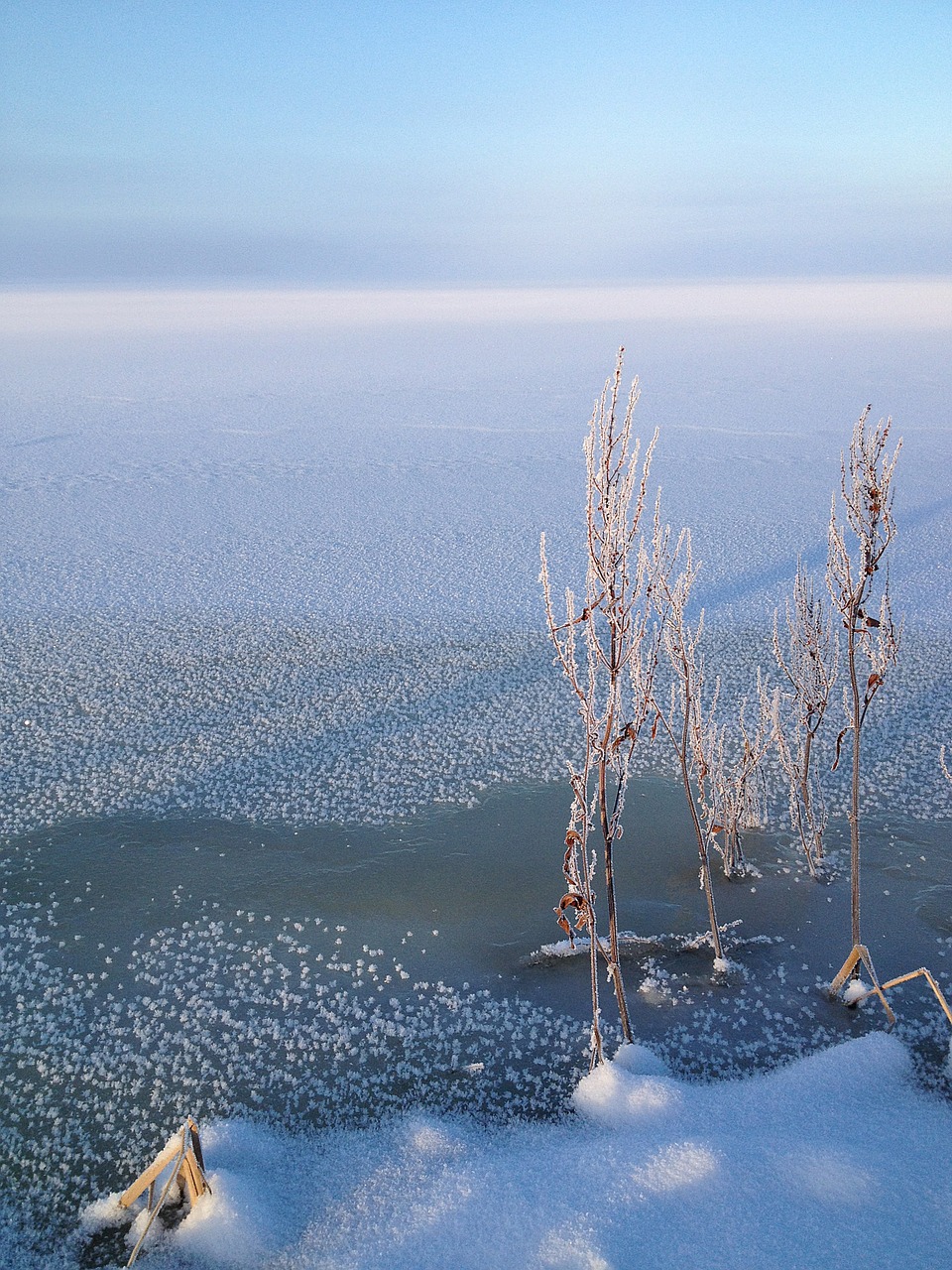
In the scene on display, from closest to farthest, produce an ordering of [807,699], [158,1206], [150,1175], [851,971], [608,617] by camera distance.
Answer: [158,1206] → [150,1175] → [608,617] → [851,971] → [807,699]

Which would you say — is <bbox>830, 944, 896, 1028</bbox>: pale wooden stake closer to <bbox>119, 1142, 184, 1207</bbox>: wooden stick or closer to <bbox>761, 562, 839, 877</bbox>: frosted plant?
<bbox>761, 562, 839, 877</bbox>: frosted plant

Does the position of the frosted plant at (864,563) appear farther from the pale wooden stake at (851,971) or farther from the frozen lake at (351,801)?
the frozen lake at (351,801)

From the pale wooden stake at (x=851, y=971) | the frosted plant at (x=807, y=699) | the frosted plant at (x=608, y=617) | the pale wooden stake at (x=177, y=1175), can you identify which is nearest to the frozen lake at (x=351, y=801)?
the pale wooden stake at (x=851, y=971)

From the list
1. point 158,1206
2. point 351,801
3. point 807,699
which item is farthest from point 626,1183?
point 351,801

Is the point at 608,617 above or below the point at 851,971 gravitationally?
above

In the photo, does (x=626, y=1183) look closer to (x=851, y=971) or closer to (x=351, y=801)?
(x=851, y=971)

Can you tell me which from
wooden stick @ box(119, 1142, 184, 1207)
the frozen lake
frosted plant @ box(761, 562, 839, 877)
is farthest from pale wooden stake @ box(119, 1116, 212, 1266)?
frosted plant @ box(761, 562, 839, 877)

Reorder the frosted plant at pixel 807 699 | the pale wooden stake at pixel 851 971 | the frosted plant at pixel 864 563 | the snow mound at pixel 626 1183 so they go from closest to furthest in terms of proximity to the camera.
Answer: the snow mound at pixel 626 1183
the frosted plant at pixel 864 563
the pale wooden stake at pixel 851 971
the frosted plant at pixel 807 699

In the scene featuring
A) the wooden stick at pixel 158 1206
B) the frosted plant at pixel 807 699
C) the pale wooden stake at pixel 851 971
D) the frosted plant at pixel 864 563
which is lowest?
the wooden stick at pixel 158 1206

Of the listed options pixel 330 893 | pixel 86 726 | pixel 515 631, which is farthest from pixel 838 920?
pixel 86 726

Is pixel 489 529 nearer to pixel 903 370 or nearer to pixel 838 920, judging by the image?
pixel 838 920
